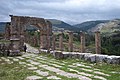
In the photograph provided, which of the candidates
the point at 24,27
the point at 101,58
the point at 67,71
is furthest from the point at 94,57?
the point at 24,27

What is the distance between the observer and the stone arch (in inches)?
1109

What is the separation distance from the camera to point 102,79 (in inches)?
300

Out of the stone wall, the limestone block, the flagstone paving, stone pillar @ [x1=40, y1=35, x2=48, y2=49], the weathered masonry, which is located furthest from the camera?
stone pillar @ [x1=40, y1=35, x2=48, y2=49]

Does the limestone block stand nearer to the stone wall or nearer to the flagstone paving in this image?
the stone wall

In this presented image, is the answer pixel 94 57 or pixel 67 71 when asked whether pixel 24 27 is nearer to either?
pixel 94 57

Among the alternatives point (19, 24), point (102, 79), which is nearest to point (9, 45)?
point (19, 24)

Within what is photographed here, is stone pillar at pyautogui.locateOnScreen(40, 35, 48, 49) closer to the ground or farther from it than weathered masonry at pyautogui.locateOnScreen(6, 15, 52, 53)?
closer to the ground

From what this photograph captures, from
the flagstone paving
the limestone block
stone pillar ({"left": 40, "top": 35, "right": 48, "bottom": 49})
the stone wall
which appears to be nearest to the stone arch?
stone pillar ({"left": 40, "top": 35, "right": 48, "bottom": 49})

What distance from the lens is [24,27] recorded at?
1147 inches

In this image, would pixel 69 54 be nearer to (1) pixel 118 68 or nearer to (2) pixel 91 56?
(2) pixel 91 56

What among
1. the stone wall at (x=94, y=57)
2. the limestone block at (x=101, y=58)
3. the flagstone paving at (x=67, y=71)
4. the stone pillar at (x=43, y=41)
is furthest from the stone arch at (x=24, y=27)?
the limestone block at (x=101, y=58)

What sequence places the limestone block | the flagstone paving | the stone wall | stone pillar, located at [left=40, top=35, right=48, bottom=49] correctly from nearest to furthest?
the flagstone paving, the stone wall, the limestone block, stone pillar, located at [left=40, top=35, right=48, bottom=49]

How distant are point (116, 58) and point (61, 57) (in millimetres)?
5722

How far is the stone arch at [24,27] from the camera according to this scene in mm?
28178
